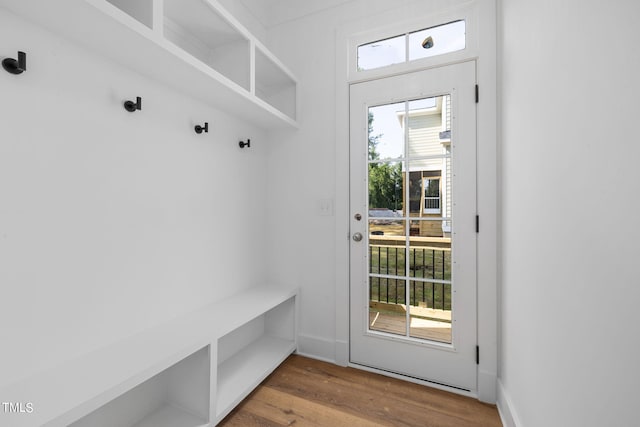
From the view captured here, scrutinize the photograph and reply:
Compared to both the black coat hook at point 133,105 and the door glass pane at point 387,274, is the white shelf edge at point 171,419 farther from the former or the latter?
the black coat hook at point 133,105

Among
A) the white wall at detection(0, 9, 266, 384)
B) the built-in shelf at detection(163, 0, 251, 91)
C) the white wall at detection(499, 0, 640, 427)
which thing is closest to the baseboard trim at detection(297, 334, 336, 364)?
the white wall at detection(0, 9, 266, 384)

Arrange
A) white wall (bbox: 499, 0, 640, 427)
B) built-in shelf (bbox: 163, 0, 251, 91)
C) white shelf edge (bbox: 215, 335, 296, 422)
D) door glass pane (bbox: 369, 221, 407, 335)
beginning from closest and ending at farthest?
white wall (bbox: 499, 0, 640, 427), built-in shelf (bbox: 163, 0, 251, 91), white shelf edge (bbox: 215, 335, 296, 422), door glass pane (bbox: 369, 221, 407, 335)

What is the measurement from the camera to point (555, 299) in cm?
92

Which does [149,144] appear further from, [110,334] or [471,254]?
[471,254]

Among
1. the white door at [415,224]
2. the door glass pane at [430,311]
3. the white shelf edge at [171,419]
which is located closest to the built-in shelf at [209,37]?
the white door at [415,224]

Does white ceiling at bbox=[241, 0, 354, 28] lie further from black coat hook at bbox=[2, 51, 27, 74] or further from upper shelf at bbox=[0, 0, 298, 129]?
black coat hook at bbox=[2, 51, 27, 74]

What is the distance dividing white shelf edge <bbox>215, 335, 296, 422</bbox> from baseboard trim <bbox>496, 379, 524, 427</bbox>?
1.34 m

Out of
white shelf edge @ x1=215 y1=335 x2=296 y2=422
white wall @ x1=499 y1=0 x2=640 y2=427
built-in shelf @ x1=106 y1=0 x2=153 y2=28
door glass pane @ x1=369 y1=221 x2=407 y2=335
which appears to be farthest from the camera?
door glass pane @ x1=369 y1=221 x2=407 y2=335

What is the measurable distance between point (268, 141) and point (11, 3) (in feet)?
5.03

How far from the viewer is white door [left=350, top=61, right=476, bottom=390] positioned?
5.76 ft

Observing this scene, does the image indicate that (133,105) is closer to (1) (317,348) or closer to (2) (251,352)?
(2) (251,352)

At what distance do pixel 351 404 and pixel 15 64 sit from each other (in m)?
2.11

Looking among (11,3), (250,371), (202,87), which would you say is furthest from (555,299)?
(11,3)

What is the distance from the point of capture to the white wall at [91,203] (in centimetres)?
97
